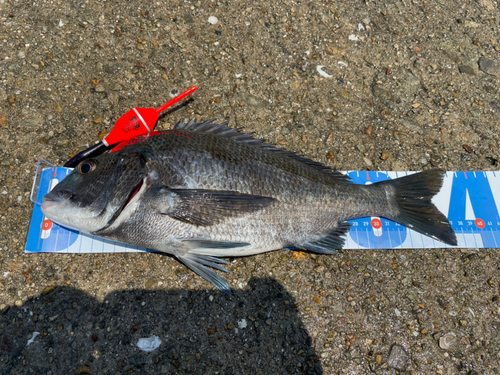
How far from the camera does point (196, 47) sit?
323 centimetres

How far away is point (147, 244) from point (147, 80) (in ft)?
5.67

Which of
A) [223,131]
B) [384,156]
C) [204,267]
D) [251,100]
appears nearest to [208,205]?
[204,267]

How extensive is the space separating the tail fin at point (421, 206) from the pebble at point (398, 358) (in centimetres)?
98

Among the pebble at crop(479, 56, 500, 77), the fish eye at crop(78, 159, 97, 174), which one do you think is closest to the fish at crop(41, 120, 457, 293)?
the fish eye at crop(78, 159, 97, 174)

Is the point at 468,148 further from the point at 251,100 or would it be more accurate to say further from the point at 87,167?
the point at 87,167

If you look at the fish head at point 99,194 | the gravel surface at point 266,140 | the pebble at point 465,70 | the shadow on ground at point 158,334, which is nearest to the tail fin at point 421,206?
the gravel surface at point 266,140

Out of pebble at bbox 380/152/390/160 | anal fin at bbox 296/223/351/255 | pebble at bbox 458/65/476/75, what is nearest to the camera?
anal fin at bbox 296/223/351/255

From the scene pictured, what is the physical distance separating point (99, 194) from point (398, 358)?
259 centimetres

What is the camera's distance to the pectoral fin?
2113 millimetres

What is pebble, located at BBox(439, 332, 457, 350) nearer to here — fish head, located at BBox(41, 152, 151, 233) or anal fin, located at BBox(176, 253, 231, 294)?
anal fin, located at BBox(176, 253, 231, 294)

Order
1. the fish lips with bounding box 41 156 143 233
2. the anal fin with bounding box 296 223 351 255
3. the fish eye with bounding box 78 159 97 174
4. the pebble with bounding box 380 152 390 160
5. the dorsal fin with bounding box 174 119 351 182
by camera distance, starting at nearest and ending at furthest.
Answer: the fish lips with bounding box 41 156 143 233 < the fish eye with bounding box 78 159 97 174 < the anal fin with bounding box 296 223 351 255 < the dorsal fin with bounding box 174 119 351 182 < the pebble with bounding box 380 152 390 160

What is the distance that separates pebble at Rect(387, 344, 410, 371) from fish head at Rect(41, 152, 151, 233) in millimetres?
2304

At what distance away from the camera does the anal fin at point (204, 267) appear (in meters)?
2.38

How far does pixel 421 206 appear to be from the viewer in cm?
263
